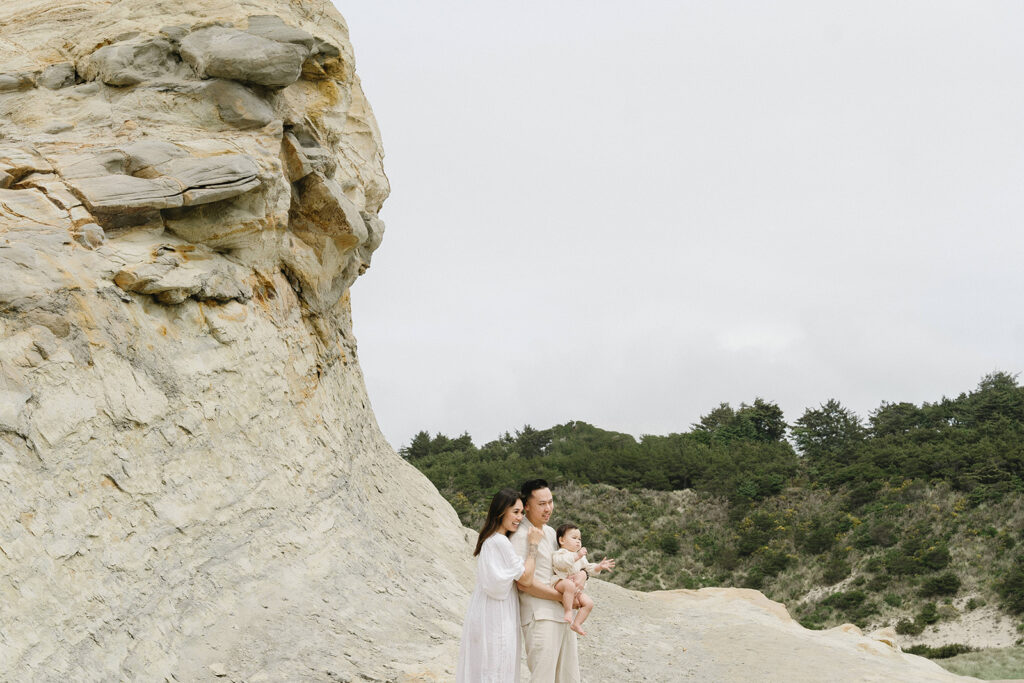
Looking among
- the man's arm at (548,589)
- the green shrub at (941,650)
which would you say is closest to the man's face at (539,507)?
the man's arm at (548,589)

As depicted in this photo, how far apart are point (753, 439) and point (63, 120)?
156 ft

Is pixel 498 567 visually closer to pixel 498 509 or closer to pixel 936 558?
pixel 498 509

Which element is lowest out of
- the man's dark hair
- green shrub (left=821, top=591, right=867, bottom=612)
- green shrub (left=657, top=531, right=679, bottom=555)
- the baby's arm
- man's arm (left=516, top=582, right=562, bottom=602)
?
man's arm (left=516, top=582, right=562, bottom=602)

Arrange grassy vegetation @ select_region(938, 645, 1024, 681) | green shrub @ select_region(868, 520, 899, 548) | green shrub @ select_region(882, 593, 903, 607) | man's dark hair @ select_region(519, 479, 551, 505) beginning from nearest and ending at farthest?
man's dark hair @ select_region(519, 479, 551, 505), grassy vegetation @ select_region(938, 645, 1024, 681), green shrub @ select_region(882, 593, 903, 607), green shrub @ select_region(868, 520, 899, 548)

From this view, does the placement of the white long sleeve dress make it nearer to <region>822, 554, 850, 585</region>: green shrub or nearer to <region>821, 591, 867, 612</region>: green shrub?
<region>821, 591, 867, 612</region>: green shrub

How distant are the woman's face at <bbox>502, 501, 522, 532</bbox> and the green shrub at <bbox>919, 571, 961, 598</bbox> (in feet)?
77.1

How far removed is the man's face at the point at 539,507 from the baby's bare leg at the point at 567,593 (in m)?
0.44

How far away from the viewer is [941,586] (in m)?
24.5

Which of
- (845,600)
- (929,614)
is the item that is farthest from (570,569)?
(845,600)

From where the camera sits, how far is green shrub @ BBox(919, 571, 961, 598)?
80.4 ft

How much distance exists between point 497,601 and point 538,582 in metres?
0.32

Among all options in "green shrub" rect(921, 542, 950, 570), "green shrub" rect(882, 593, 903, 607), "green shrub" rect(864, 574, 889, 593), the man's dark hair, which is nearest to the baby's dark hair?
the man's dark hair

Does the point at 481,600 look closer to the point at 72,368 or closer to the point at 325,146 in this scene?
the point at 72,368

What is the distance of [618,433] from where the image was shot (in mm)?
53656
